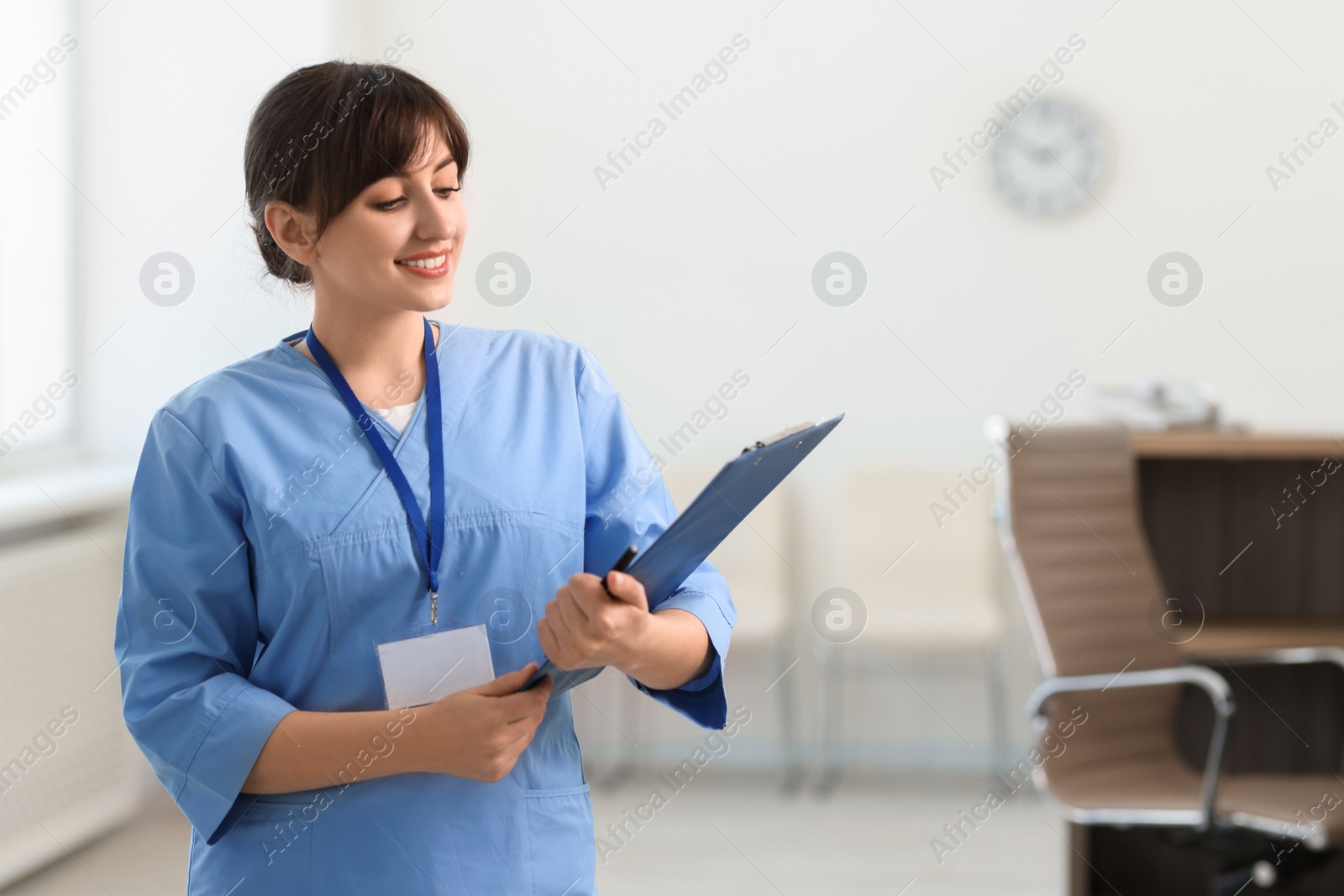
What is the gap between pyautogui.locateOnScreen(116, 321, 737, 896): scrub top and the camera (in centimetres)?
92

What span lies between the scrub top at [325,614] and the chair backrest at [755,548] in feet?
8.24

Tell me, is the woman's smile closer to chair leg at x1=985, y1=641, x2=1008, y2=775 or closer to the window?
the window

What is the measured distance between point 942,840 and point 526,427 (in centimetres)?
248

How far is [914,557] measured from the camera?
3564 millimetres

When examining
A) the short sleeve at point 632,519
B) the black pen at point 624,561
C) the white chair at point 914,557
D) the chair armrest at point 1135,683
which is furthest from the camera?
the white chair at point 914,557

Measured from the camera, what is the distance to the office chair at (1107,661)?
212 centimetres

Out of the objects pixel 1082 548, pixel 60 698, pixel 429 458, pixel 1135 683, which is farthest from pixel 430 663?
pixel 60 698

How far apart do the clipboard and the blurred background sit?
98.5 inches

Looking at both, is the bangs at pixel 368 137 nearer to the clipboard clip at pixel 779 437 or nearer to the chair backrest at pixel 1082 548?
the clipboard clip at pixel 779 437

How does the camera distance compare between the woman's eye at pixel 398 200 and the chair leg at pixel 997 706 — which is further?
the chair leg at pixel 997 706

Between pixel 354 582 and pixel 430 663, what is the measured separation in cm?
9

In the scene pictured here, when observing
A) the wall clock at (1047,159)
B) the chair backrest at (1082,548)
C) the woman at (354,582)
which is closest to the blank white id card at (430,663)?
the woman at (354,582)

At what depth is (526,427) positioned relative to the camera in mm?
1032

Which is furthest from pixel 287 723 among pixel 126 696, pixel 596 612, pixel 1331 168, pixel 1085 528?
pixel 1331 168
